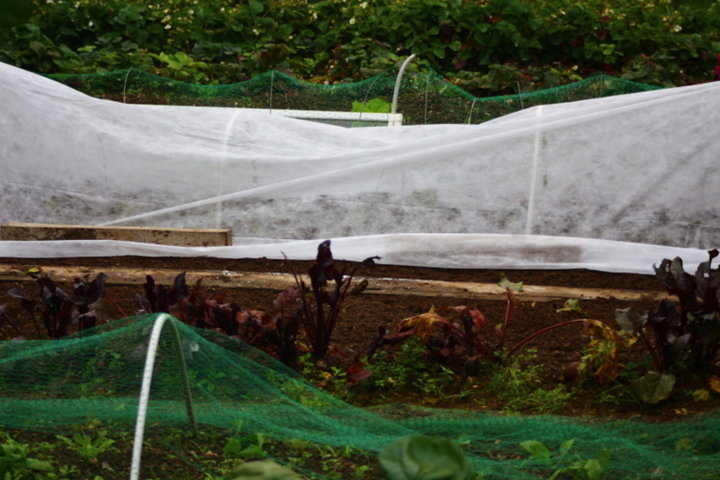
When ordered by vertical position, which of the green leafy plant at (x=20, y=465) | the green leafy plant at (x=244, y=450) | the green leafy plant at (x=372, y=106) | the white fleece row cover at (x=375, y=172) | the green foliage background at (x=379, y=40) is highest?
the green foliage background at (x=379, y=40)

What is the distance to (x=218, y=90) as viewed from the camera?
25.1ft

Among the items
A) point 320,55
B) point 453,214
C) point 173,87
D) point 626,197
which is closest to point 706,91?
point 626,197

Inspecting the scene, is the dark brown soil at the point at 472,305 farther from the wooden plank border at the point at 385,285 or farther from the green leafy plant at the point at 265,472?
the green leafy plant at the point at 265,472

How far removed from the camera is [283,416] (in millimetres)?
2830

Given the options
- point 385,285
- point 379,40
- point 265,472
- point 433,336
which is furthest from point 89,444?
point 379,40

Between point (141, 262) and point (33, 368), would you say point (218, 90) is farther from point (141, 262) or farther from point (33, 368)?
point (33, 368)

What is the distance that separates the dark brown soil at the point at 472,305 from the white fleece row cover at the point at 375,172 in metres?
0.20

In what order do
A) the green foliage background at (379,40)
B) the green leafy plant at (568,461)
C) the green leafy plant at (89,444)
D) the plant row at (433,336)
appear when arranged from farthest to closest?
the green foliage background at (379,40), the plant row at (433,336), the green leafy plant at (89,444), the green leafy plant at (568,461)

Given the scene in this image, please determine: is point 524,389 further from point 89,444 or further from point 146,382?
point 146,382

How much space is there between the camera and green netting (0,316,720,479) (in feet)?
8.68

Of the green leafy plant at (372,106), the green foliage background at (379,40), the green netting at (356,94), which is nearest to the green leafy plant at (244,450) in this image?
the green leafy plant at (372,106)

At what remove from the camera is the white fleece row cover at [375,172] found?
202 inches

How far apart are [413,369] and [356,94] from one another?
4.46 metres

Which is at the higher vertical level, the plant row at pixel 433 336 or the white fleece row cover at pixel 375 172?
the white fleece row cover at pixel 375 172
